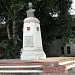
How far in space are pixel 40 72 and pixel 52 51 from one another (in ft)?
85.5

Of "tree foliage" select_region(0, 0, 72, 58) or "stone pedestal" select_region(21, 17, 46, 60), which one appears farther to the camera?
"tree foliage" select_region(0, 0, 72, 58)

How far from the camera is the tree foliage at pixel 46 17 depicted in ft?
72.3

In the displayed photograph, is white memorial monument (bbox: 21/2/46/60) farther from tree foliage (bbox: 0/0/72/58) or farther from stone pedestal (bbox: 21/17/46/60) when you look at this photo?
tree foliage (bbox: 0/0/72/58)

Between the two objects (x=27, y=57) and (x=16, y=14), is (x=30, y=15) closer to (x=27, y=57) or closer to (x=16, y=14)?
(x=27, y=57)

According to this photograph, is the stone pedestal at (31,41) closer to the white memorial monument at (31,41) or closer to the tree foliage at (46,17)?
the white memorial monument at (31,41)

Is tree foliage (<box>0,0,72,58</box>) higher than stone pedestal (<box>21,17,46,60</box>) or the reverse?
higher

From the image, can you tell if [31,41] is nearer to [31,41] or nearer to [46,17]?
[31,41]

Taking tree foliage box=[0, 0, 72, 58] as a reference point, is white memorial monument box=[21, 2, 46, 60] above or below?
below

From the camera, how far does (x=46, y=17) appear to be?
78.3 feet

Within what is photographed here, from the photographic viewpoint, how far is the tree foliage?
22.0 meters

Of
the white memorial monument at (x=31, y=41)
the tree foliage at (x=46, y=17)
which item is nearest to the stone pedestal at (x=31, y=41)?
the white memorial monument at (x=31, y=41)

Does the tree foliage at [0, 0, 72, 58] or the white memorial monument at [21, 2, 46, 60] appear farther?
the tree foliage at [0, 0, 72, 58]

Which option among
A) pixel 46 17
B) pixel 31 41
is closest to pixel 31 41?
pixel 31 41

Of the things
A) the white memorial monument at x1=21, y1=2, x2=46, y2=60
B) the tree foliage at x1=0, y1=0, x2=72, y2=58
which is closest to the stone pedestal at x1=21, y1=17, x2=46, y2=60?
the white memorial monument at x1=21, y1=2, x2=46, y2=60
